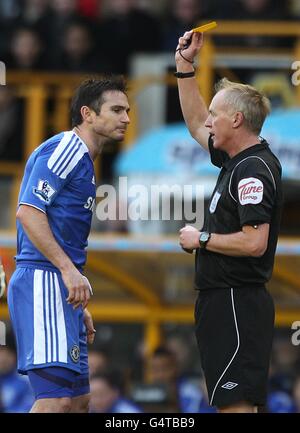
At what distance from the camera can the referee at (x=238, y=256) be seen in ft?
22.4

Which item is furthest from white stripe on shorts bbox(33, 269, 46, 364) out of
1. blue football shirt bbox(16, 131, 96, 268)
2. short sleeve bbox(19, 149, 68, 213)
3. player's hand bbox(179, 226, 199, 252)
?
player's hand bbox(179, 226, 199, 252)

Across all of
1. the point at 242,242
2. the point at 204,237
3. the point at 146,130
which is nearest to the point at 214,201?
the point at 204,237

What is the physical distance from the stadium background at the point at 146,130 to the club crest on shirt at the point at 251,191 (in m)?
3.87

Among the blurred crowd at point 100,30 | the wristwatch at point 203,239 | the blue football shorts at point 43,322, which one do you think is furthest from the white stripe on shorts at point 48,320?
the blurred crowd at point 100,30

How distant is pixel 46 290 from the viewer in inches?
282

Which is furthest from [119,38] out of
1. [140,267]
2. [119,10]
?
[140,267]

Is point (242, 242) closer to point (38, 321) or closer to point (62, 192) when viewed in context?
point (62, 192)

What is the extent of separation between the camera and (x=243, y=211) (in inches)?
269

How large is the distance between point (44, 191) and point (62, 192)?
0.15 meters

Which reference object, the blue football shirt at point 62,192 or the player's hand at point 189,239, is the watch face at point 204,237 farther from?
the blue football shirt at point 62,192
